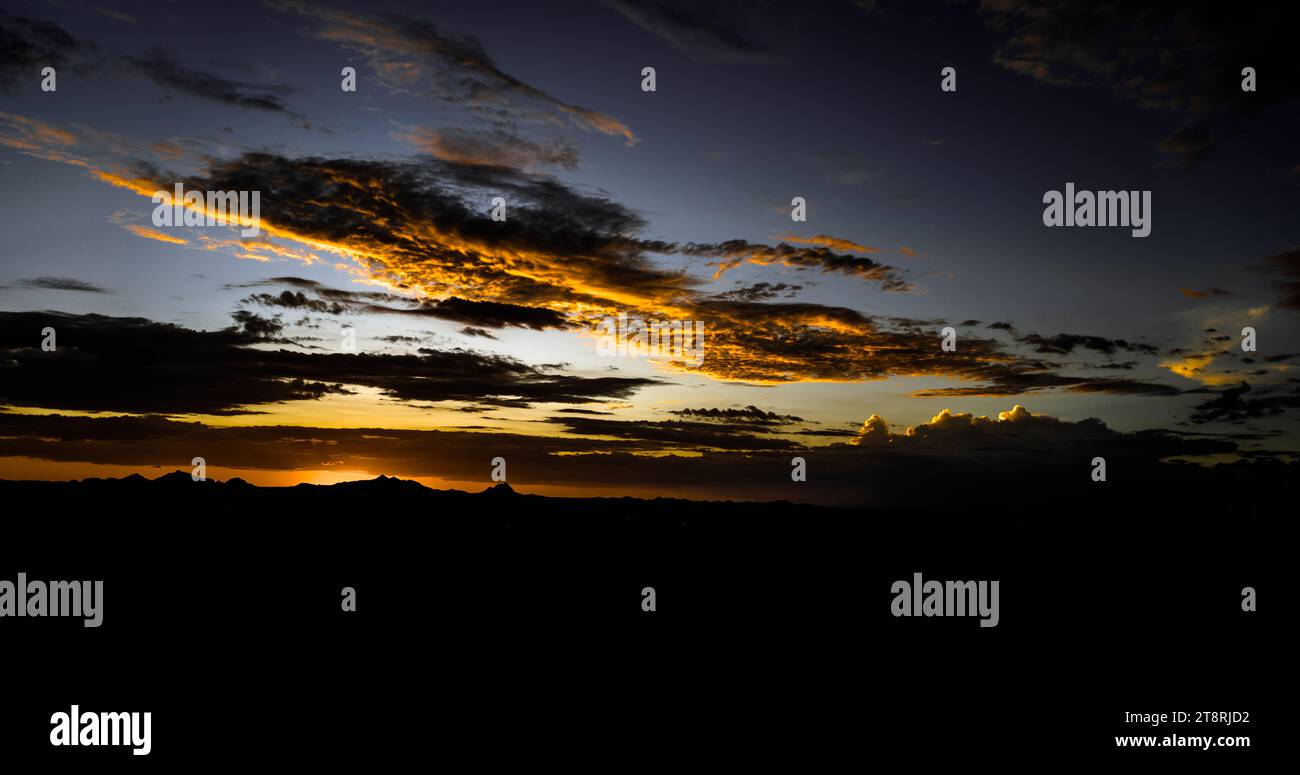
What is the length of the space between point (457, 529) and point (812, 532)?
9373cm

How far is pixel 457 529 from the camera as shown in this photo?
16088 centimetres

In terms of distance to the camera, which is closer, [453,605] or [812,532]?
[453,605]

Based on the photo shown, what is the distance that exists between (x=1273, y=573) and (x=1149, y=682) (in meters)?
118

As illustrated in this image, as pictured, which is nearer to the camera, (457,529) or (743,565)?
(743,565)
